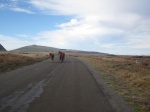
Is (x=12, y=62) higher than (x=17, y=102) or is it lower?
lower

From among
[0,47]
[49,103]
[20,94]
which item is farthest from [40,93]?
[0,47]

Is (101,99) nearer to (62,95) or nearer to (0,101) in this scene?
(62,95)

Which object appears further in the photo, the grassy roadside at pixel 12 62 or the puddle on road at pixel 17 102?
the grassy roadside at pixel 12 62

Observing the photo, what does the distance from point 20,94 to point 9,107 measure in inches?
96.8

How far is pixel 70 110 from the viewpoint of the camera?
8.16 m

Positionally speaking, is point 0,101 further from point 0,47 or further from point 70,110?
point 0,47

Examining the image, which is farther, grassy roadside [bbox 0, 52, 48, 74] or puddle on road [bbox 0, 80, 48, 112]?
grassy roadside [bbox 0, 52, 48, 74]

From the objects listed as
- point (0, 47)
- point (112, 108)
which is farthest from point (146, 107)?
point (0, 47)

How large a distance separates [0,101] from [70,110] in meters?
2.96

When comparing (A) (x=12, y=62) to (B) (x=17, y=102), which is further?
(A) (x=12, y=62)

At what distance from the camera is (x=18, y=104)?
887cm

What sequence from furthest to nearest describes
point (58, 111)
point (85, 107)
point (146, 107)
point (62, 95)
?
point (62, 95) < point (146, 107) < point (85, 107) < point (58, 111)

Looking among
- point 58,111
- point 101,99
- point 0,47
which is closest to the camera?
point 58,111

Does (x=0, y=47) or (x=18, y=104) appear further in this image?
(x=0, y=47)
